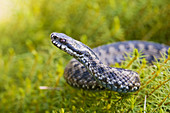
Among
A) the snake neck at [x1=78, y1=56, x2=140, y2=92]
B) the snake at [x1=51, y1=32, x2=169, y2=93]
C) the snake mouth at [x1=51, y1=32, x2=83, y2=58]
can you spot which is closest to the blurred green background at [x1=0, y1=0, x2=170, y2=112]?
the snake at [x1=51, y1=32, x2=169, y2=93]

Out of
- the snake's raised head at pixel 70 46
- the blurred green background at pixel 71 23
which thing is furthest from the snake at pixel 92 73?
the blurred green background at pixel 71 23

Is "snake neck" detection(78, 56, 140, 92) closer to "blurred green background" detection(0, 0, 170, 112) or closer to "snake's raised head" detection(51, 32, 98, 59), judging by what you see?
"snake's raised head" detection(51, 32, 98, 59)

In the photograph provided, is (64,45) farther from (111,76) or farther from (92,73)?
(111,76)

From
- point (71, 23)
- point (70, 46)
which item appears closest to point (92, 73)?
point (70, 46)

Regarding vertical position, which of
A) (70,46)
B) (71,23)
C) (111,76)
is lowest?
(111,76)

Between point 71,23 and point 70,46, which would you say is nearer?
point 70,46

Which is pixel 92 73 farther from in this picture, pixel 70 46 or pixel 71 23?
pixel 71 23

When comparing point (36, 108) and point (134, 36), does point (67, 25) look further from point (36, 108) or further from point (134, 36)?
point (36, 108)

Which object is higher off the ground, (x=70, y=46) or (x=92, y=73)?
(x=70, y=46)

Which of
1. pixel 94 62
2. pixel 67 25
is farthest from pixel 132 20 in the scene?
pixel 94 62
